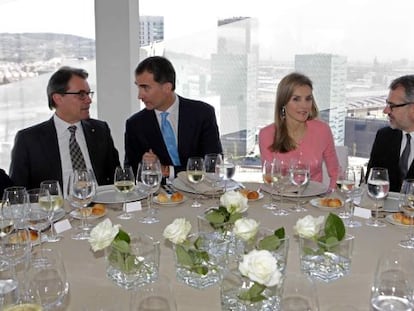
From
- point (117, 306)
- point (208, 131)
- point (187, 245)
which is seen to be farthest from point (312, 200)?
point (208, 131)

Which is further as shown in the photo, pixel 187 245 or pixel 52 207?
pixel 52 207

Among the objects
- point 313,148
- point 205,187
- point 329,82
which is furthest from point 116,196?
point 329,82

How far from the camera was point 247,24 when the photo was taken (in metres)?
4.24

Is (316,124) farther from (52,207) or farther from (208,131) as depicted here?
(52,207)

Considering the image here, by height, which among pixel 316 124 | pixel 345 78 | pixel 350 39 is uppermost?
pixel 350 39

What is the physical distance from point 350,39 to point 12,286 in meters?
3.58

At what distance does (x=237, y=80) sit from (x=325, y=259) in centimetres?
314

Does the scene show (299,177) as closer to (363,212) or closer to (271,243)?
(363,212)

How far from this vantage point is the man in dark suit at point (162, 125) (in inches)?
127

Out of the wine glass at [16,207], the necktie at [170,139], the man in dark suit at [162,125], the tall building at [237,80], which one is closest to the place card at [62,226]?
the wine glass at [16,207]

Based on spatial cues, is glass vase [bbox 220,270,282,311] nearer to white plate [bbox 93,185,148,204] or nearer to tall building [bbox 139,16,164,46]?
white plate [bbox 93,185,148,204]

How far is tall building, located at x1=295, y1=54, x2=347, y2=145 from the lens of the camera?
4.13m

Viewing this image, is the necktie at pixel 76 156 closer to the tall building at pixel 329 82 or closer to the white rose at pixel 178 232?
the white rose at pixel 178 232

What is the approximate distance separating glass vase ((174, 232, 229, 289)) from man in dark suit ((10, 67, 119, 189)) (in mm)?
1497
